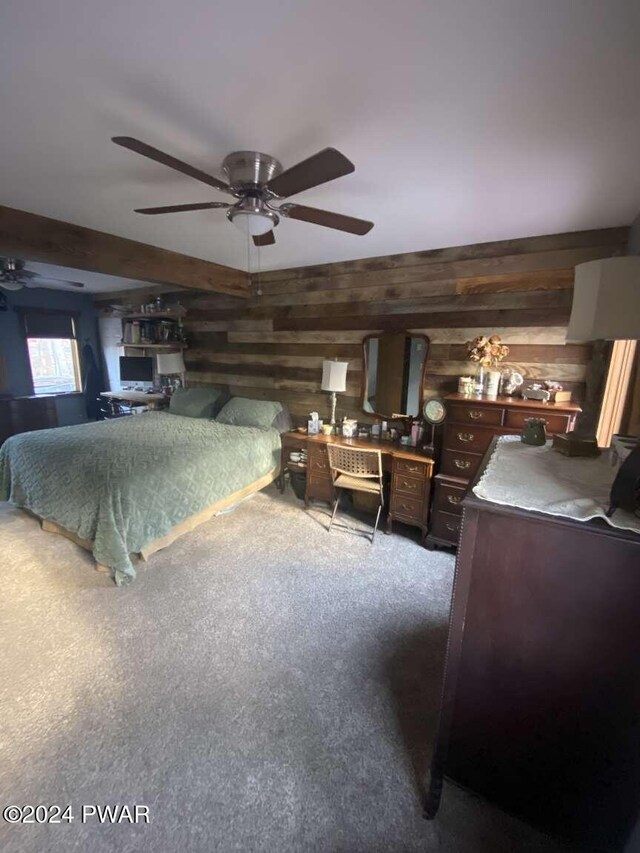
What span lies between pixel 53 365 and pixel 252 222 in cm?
553

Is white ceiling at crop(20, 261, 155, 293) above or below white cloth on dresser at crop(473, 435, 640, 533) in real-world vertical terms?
above

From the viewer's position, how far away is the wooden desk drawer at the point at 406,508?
279cm

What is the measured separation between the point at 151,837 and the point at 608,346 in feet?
10.6

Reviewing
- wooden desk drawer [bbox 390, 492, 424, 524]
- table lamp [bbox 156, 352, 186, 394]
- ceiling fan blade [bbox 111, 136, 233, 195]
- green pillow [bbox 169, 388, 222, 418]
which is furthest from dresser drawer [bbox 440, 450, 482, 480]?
table lamp [bbox 156, 352, 186, 394]

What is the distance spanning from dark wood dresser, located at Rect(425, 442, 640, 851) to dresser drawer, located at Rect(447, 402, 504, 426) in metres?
1.58

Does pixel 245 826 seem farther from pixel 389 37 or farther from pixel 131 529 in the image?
pixel 389 37

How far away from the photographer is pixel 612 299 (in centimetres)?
106

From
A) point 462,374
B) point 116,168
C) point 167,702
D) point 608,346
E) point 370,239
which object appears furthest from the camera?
point 462,374

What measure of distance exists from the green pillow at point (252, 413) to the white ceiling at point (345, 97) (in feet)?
6.80

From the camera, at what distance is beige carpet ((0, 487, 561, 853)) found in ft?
3.85

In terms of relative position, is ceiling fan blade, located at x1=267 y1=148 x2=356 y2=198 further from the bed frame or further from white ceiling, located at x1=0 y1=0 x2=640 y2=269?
the bed frame

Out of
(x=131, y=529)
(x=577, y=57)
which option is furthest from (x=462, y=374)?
(x=131, y=529)

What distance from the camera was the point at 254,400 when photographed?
12.9 ft

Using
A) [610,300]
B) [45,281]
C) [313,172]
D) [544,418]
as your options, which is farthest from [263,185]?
[45,281]
